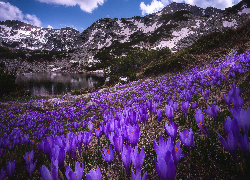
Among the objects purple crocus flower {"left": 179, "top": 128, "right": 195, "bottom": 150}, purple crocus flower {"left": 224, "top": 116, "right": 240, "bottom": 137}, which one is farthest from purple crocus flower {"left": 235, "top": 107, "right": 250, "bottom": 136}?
purple crocus flower {"left": 179, "top": 128, "right": 195, "bottom": 150}

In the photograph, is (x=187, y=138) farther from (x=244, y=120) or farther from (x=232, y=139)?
(x=244, y=120)

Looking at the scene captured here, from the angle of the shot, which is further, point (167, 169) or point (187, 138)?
point (187, 138)

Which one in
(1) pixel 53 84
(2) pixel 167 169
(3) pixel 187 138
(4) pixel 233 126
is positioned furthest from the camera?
(1) pixel 53 84

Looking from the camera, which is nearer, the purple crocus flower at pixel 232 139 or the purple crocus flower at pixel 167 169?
the purple crocus flower at pixel 167 169

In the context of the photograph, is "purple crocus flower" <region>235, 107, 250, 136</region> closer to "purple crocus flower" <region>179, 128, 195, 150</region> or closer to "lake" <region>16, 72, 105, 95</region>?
"purple crocus flower" <region>179, 128, 195, 150</region>

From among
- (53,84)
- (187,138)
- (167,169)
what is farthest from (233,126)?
(53,84)

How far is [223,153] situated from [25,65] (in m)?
175

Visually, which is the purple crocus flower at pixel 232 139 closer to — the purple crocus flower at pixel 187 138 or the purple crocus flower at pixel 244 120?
the purple crocus flower at pixel 244 120

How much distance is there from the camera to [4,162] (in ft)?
8.47

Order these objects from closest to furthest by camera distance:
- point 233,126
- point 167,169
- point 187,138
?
point 167,169, point 233,126, point 187,138

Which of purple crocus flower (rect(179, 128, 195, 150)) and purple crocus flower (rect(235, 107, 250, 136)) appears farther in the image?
purple crocus flower (rect(179, 128, 195, 150))

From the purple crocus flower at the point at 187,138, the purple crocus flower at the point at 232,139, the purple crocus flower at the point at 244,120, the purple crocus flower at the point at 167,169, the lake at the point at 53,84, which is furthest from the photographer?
the lake at the point at 53,84

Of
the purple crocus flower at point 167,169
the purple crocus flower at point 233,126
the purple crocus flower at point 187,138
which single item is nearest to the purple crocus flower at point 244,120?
the purple crocus flower at point 233,126

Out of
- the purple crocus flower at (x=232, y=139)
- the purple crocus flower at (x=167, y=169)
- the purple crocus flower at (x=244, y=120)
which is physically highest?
the purple crocus flower at (x=244, y=120)
